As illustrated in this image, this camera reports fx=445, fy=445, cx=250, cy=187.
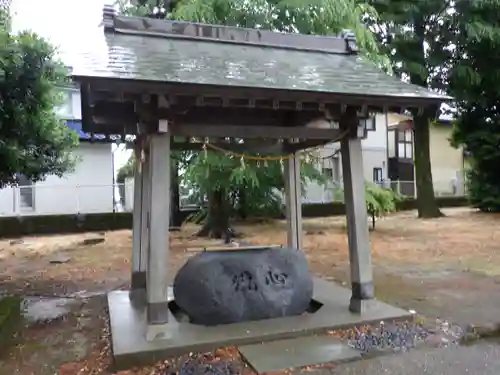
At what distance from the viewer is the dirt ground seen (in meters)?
4.74

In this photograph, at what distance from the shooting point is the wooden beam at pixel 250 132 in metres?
4.75

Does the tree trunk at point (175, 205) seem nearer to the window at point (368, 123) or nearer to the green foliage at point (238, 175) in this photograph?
the green foliage at point (238, 175)

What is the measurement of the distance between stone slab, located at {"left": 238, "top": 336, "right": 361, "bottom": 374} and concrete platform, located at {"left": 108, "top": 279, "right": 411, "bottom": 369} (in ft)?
0.40

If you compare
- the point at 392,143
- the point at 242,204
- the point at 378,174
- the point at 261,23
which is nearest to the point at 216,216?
the point at 242,204

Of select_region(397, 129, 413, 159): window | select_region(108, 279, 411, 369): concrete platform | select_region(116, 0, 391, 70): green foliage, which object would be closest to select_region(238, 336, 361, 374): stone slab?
select_region(108, 279, 411, 369): concrete platform

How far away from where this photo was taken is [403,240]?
40.7ft

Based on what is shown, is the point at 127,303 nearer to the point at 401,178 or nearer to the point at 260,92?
the point at 260,92

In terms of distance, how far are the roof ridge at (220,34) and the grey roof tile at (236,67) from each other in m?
0.08

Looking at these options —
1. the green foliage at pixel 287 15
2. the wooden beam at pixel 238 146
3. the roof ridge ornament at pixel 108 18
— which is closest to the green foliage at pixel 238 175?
the wooden beam at pixel 238 146

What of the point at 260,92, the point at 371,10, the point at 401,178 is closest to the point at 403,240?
Answer: the point at 371,10

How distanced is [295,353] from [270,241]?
26.7 ft

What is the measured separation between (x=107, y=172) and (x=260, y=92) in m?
14.6

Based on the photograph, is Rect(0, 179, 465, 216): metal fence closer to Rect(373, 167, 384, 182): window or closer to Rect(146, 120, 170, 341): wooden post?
Rect(373, 167, 384, 182): window

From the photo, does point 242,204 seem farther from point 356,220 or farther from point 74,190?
point 356,220
